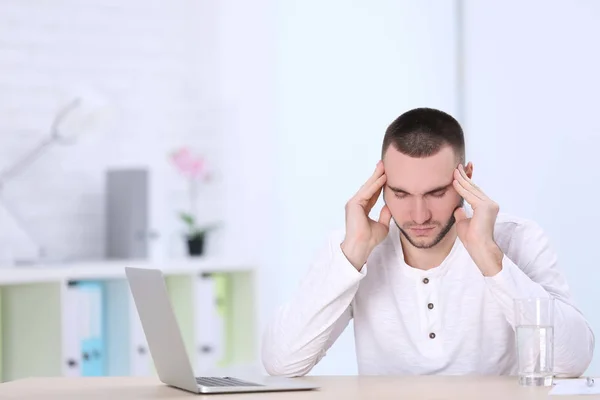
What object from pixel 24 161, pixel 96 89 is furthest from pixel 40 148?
pixel 96 89

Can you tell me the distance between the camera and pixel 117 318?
376 centimetres

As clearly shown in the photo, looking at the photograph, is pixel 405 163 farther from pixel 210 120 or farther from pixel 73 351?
pixel 210 120

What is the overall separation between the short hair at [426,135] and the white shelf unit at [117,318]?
1.48 metres

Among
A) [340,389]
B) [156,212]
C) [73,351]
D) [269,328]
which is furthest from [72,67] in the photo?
[340,389]

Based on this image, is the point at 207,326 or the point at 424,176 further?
the point at 207,326

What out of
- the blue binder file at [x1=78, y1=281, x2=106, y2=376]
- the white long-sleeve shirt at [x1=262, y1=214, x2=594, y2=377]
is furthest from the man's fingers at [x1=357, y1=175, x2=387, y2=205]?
the blue binder file at [x1=78, y1=281, x2=106, y2=376]

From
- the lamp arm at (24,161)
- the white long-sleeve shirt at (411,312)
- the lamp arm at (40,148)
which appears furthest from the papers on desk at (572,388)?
the lamp arm at (24,161)

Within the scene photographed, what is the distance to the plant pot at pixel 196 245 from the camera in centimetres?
421

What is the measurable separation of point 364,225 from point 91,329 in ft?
5.35

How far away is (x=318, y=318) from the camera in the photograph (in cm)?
230

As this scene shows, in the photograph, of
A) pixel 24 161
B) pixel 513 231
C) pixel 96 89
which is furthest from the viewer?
pixel 96 89

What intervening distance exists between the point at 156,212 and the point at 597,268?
1672 millimetres

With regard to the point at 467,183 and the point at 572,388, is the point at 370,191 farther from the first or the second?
the point at 572,388

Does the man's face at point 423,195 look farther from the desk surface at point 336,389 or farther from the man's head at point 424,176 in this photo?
the desk surface at point 336,389
